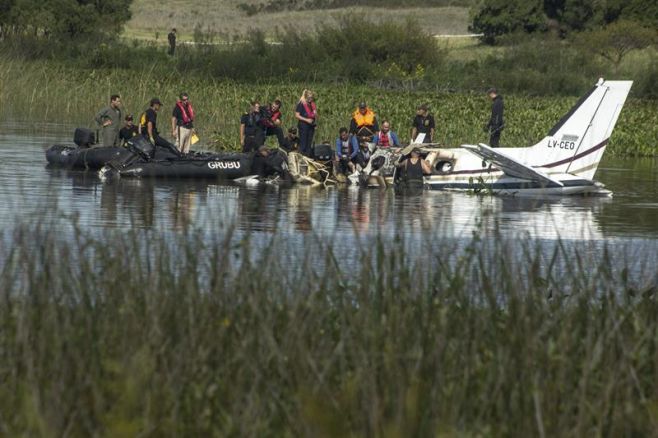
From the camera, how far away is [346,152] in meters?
31.2

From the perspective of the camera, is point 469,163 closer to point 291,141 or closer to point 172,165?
point 291,141

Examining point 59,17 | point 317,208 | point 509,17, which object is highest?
point 509,17

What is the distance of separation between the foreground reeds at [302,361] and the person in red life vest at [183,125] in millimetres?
23109

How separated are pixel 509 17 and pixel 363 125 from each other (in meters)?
60.1

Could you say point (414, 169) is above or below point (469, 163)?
below

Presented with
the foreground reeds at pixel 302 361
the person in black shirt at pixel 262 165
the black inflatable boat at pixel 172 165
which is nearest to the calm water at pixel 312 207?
the black inflatable boat at pixel 172 165

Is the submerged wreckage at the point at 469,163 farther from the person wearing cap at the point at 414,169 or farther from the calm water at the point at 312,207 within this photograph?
the calm water at the point at 312,207

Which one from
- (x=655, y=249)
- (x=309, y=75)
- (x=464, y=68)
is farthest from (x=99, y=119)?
(x=464, y=68)

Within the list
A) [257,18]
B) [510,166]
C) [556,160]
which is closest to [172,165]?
[510,166]

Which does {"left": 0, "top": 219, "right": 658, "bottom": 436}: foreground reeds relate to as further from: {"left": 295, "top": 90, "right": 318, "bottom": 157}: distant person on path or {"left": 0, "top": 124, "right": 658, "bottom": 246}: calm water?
{"left": 295, "top": 90, "right": 318, "bottom": 157}: distant person on path

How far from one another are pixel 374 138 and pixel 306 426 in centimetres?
2516

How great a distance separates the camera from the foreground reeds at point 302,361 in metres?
7.73

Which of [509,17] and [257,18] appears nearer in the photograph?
[509,17]

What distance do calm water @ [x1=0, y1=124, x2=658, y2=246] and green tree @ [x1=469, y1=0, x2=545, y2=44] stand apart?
59.2 meters
